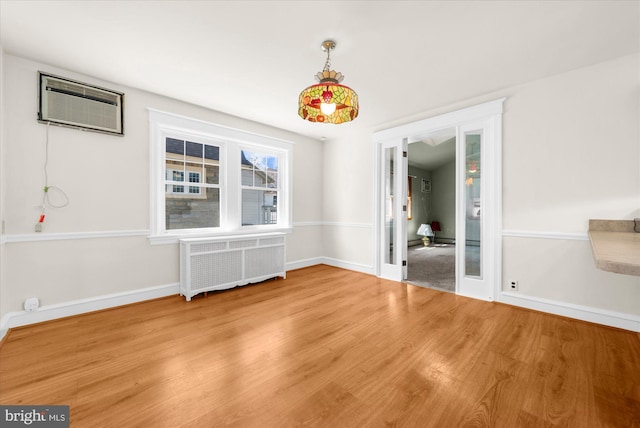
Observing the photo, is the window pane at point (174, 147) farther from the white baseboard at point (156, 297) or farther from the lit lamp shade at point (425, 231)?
the lit lamp shade at point (425, 231)

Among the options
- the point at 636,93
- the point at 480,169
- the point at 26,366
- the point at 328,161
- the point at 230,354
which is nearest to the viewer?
→ the point at 26,366

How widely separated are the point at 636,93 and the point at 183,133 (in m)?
5.11

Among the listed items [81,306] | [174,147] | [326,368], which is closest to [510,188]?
[326,368]

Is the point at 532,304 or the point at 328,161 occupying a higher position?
the point at 328,161

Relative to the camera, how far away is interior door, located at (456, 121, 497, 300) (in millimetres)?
3260

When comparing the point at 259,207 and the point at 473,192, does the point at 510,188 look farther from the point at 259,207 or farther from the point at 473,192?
the point at 259,207

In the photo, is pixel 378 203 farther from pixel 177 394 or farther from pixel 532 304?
pixel 177 394

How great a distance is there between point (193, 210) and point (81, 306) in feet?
5.34

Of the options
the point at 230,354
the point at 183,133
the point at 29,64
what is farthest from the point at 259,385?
the point at 29,64

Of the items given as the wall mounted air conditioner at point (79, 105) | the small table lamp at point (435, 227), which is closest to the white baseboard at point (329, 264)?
the wall mounted air conditioner at point (79, 105)

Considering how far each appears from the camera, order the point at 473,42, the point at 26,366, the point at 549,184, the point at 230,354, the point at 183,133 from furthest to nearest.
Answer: the point at 183,133 → the point at 549,184 → the point at 473,42 → the point at 230,354 → the point at 26,366

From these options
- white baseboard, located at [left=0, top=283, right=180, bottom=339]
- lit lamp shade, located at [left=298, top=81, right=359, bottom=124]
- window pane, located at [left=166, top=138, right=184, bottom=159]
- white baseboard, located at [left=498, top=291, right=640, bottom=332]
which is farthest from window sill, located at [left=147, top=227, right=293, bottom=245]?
white baseboard, located at [left=498, top=291, right=640, bottom=332]

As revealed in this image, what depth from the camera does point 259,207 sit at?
4.56 m

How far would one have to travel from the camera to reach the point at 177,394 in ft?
5.24
